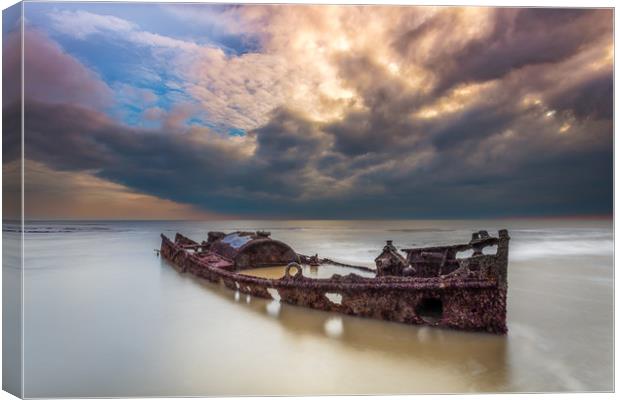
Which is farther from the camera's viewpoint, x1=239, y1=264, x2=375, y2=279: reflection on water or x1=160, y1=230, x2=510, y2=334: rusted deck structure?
x1=239, y1=264, x2=375, y2=279: reflection on water

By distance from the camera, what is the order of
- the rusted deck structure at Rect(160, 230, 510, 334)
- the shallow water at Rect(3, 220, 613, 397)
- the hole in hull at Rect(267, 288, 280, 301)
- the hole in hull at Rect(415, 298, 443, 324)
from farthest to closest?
the hole in hull at Rect(267, 288, 280, 301)
the hole in hull at Rect(415, 298, 443, 324)
the rusted deck structure at Rect(160, 230, 510, 334)
the shallow water at Rect(3, 220, 613, 397)

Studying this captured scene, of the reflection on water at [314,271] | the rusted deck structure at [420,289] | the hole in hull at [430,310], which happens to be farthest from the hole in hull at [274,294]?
the hole in hull at [430,310]

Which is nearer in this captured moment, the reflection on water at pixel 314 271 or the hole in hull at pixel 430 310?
the hole in hull at pixel 430 310

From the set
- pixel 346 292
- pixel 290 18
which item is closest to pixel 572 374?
pixel 346 292

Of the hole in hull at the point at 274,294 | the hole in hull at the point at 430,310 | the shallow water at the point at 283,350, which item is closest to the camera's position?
the shallow water at the point at 283,350

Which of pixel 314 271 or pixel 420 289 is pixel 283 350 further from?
pixel 314 271

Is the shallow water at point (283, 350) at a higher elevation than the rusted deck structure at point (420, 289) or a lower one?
lower

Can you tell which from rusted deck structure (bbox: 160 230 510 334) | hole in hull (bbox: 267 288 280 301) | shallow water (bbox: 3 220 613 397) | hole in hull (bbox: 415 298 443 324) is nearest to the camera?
shallow water (bbox: 3 220 613 397)

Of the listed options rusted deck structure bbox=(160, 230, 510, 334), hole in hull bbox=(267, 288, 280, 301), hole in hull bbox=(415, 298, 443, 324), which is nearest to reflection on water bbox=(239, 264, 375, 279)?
rusted deck structure bbox=(160, 230, 510, 334)

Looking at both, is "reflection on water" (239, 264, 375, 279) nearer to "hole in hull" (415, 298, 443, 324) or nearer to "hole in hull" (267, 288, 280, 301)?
"hole in hull" (267, 288, 280, 301)

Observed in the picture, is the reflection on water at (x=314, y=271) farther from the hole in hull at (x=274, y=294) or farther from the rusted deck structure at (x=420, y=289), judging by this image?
the hole in hull at (x=274, y=294)

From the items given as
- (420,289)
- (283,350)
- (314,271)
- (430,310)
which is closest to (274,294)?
(283,350)

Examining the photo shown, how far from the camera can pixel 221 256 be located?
14055 millimetres

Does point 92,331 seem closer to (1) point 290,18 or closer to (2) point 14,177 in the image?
(2) point 14,177
